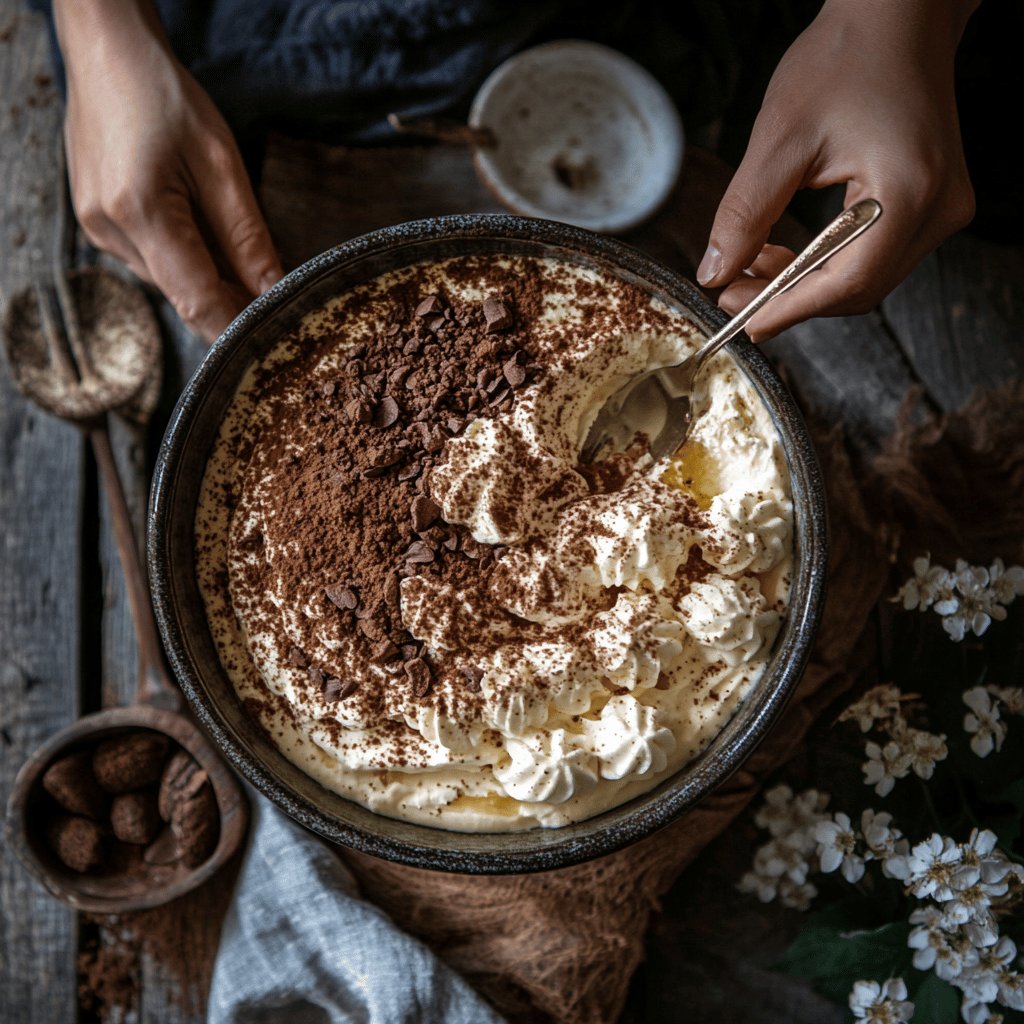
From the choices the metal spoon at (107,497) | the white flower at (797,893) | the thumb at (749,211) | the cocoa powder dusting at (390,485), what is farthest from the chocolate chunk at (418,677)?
the white flower at (797,893)

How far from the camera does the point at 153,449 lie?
223 cm

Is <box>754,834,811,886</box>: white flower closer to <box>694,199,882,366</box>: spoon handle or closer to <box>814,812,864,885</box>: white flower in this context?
<box>814,812,864,885</box>: white flower

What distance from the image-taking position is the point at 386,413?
1.59m

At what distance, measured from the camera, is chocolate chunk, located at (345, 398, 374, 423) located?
1.58m

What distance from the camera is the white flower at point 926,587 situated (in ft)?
6.16

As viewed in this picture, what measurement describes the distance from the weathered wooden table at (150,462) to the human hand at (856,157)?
52 cm

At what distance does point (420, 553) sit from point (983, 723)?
3.76ft

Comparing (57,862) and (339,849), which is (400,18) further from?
(57,862)

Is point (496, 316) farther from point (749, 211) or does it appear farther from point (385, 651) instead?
point (385, 651)

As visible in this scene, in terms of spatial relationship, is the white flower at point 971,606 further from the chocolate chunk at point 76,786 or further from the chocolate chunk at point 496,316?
the chocolate chunk at point 76,786

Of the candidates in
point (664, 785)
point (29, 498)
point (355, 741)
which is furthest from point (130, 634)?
point (664, 785)

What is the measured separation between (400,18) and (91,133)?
0.72 meters

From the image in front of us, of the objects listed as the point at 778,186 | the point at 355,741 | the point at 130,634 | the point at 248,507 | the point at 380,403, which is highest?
the point at 778,186

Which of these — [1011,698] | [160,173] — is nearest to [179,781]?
[160,173]
